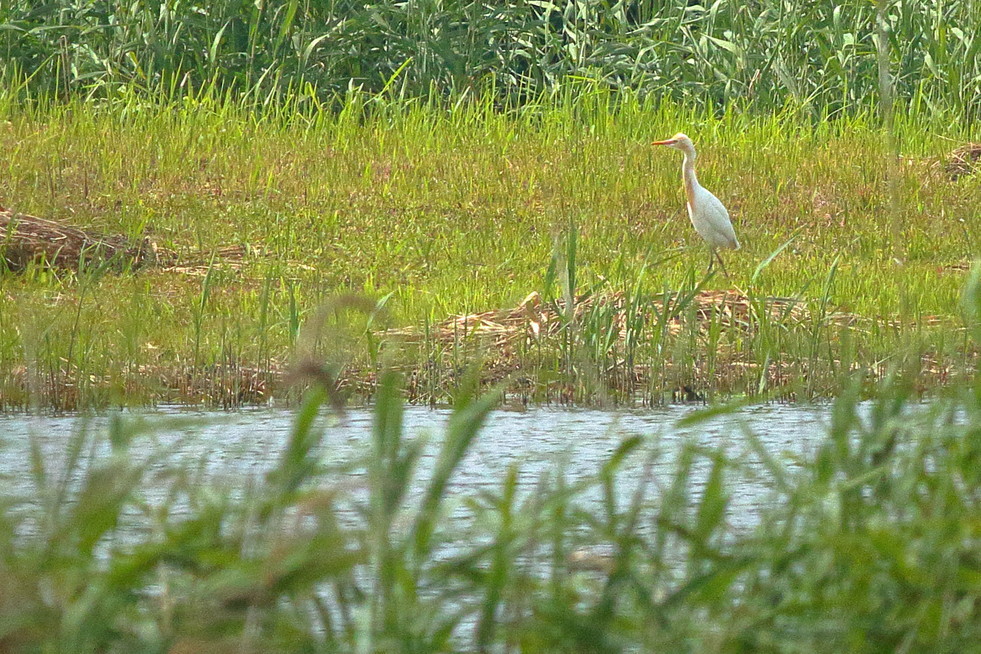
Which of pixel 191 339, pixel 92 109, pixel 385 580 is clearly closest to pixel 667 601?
pixel 385 580

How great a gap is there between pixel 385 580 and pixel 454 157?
33.0 ft

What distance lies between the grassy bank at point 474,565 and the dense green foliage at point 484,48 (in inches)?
424

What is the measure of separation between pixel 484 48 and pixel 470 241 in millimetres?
4093

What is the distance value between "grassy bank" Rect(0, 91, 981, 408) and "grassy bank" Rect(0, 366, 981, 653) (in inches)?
133

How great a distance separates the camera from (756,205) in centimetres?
1206

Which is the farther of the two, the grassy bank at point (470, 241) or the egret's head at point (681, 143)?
the egret's head at point (681, 143)

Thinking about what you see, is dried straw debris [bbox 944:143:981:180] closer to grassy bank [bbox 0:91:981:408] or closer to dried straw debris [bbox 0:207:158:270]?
grassy bank [bbox 0:91:981:408]

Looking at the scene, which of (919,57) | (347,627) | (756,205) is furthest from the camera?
(919,57)

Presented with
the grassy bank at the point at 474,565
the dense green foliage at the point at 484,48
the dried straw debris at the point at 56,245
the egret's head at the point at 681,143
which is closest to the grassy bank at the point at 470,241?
the dried straw debris at the point at 56,245

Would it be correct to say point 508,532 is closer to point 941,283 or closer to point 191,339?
point 191,339

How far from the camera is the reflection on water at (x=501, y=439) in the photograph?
545 centimetres

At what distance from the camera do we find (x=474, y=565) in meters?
2.90

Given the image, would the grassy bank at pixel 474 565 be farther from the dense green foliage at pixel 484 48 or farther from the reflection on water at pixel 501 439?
the dense green foliage at pixel 484 48

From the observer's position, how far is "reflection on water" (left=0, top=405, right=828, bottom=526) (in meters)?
5.45
